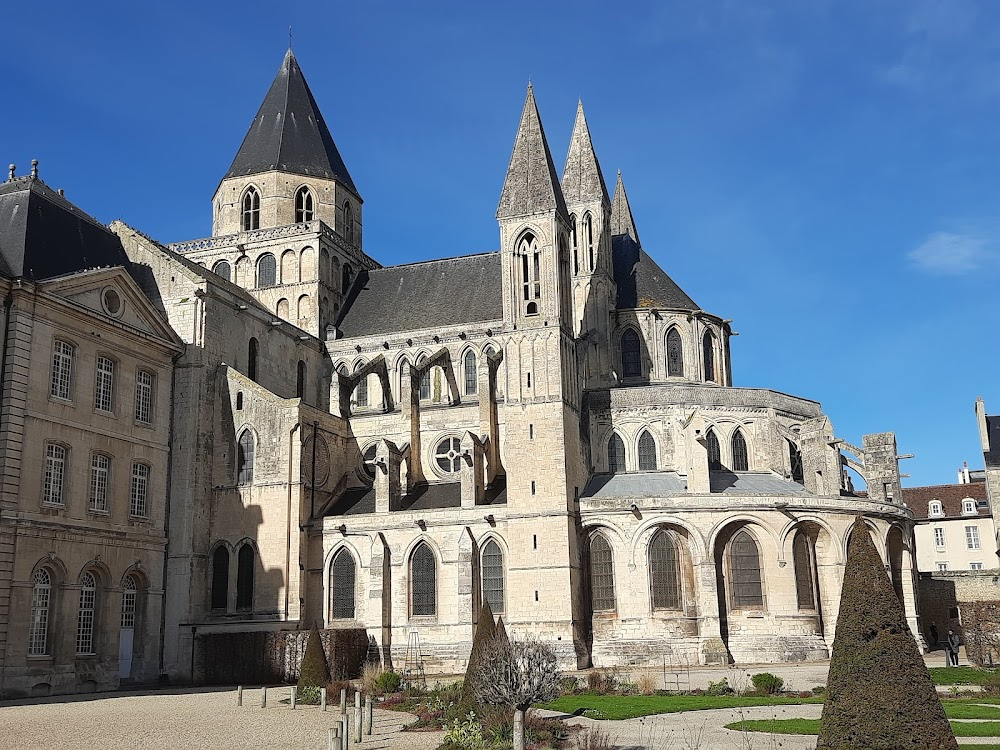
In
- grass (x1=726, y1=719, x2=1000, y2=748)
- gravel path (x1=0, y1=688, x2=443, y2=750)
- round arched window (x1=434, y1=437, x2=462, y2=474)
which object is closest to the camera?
grass (x1=726, y1=719, x2=1000, y2=748)

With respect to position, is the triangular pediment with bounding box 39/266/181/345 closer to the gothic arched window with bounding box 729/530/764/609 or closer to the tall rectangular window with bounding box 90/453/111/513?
the tall rectangular window with bounding box 90/453/111/513

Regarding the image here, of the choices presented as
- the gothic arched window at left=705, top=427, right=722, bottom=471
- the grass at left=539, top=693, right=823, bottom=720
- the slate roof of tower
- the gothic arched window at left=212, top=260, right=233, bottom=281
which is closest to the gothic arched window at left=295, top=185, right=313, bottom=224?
the gothic arched window at left=212, top=260, right=233, bottom=281

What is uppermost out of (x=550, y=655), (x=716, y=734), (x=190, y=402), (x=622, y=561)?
(x=190, y=402)

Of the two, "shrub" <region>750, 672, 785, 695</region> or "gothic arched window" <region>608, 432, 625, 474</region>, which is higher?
"gothic arched window" <region>608, 432, 625, 474</region>

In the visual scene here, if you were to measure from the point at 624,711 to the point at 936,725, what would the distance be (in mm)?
10253

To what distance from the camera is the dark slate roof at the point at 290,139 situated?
4900 centimetres

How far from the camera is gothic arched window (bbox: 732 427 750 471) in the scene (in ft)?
130

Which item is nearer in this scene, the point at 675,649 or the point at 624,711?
the point at 624,711

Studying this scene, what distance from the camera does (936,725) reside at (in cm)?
1114

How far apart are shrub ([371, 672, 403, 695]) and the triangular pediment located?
15.0 meters

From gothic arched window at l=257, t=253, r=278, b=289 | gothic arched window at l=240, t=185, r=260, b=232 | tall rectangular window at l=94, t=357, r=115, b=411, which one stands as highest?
gothic arched window at l=240, t=185, r=260, b=232

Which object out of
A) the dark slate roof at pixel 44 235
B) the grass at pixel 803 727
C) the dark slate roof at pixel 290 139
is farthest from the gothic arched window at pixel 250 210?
the grass at pixel 803 727

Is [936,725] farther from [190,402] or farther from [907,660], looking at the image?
[190,402]

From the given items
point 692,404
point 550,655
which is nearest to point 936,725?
point 550,655
